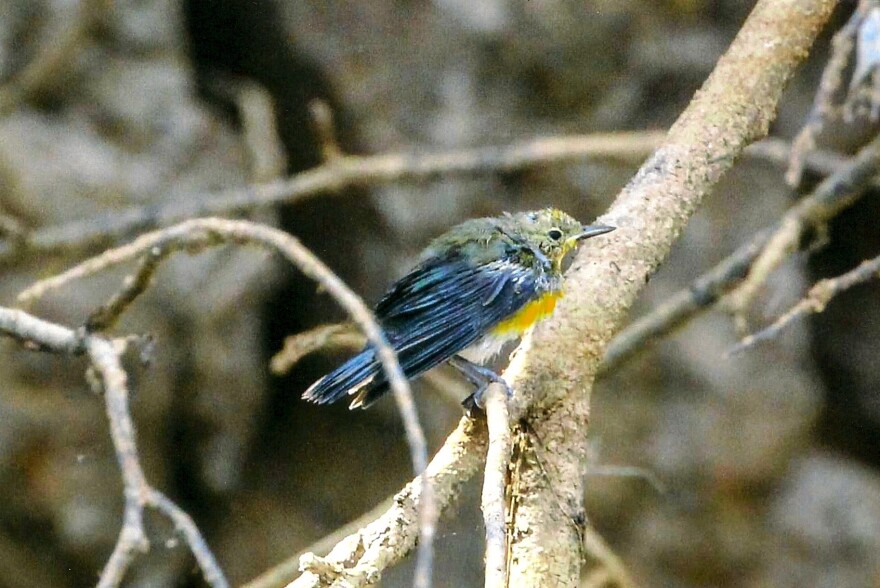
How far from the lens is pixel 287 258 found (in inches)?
84.1

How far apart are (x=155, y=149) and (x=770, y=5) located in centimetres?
317

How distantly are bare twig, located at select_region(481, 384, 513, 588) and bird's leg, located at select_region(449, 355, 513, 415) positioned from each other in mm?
42

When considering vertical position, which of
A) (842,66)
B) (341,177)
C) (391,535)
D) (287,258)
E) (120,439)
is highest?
(341,177)

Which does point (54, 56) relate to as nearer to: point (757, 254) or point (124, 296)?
point (124, 296)

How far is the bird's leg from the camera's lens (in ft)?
7.44

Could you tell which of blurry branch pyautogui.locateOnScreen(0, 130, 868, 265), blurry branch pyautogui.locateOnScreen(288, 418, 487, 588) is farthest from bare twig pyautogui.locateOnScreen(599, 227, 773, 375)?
blurry branch pyautogui.locateOnScreen(288, 418, 487, 588)

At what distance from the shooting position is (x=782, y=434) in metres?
5.32

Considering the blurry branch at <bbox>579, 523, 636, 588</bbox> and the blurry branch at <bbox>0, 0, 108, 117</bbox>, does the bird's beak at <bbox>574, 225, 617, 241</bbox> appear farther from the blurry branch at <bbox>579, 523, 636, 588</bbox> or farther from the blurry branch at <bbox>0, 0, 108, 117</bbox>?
the blurry branch at <bbox>0, 0, 108, 117</bbox>

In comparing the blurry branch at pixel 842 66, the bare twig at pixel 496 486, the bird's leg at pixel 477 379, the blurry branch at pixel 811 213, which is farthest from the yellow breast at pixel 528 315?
the blurry branch at pixel 811 213

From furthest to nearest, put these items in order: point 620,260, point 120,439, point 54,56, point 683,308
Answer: point 54,56
point 683,308
point 620,260
point 120,439

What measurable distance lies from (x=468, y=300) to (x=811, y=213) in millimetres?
1496

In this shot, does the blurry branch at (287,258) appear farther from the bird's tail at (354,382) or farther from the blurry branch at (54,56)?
the blurry branch at (54,56)

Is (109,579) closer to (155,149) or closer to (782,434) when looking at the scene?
(155,149)

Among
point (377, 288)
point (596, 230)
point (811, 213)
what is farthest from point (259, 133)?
point (596, 230)
